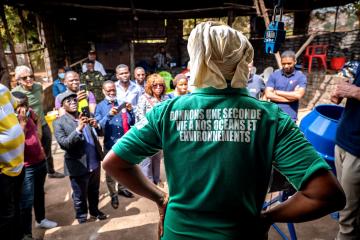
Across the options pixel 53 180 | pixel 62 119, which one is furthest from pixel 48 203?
pixel 62 119

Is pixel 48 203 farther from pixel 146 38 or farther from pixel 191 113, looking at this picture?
pixel 146 38

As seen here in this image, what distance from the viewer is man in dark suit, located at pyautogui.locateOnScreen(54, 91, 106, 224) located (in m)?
2.83

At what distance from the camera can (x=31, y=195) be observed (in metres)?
2.71

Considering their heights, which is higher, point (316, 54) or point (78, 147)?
point (316, 54)

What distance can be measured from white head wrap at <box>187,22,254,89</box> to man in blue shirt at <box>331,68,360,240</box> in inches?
57.2

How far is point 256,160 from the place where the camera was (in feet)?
2.98

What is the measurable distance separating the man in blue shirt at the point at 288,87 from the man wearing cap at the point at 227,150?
10.3ft

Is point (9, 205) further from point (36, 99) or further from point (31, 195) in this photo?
point (36, 99)

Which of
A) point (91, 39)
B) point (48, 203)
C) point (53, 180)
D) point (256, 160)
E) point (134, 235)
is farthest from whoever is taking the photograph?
point (91, 39)

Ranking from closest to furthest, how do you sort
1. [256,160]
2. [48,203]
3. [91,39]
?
1. [256,160]
2. [48,203]
3. [91,39]

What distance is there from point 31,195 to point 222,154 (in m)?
2.52

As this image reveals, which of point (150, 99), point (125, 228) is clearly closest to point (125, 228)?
point (125, 228)

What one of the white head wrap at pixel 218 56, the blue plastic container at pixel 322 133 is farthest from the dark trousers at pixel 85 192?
the white head wrap at pixel 218 56

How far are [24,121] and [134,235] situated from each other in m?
1.56
